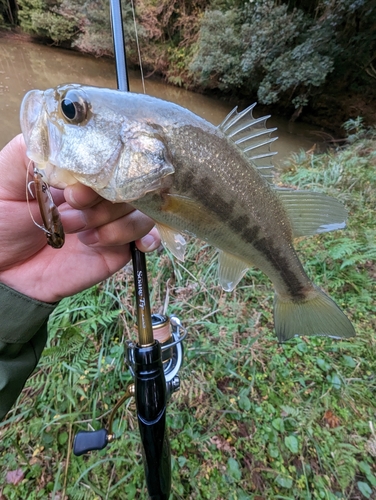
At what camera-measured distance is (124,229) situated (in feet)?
3.77

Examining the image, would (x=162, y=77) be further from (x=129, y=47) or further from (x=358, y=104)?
(x=358, y=104)

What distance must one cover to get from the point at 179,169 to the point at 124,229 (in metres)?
0.37

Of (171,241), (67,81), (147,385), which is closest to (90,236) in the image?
(171,241)

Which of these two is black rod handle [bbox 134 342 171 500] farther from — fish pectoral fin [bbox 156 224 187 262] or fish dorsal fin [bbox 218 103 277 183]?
fish dorsal fin [bbox 218 103 277 183]

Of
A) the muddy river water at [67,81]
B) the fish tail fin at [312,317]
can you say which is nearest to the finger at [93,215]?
the fish tail fin at [312,317]

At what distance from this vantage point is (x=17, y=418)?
183 centimetres

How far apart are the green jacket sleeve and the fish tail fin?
1083mm

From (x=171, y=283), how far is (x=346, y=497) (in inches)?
72.7

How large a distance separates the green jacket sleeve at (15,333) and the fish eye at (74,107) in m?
0.82

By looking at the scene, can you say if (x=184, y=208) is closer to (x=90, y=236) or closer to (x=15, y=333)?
(x=90, y=236)

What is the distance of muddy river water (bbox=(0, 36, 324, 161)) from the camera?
28.2ft

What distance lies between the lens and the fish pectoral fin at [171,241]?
104cm

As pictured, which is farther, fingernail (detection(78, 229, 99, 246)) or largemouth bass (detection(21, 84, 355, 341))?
fingernail (detection(78, 229, 99, 246))

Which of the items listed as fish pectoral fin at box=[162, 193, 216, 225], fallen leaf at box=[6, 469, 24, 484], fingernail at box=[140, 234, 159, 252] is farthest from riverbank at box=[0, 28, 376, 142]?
fallen leaf at box=[6, 469, 24, 484]
